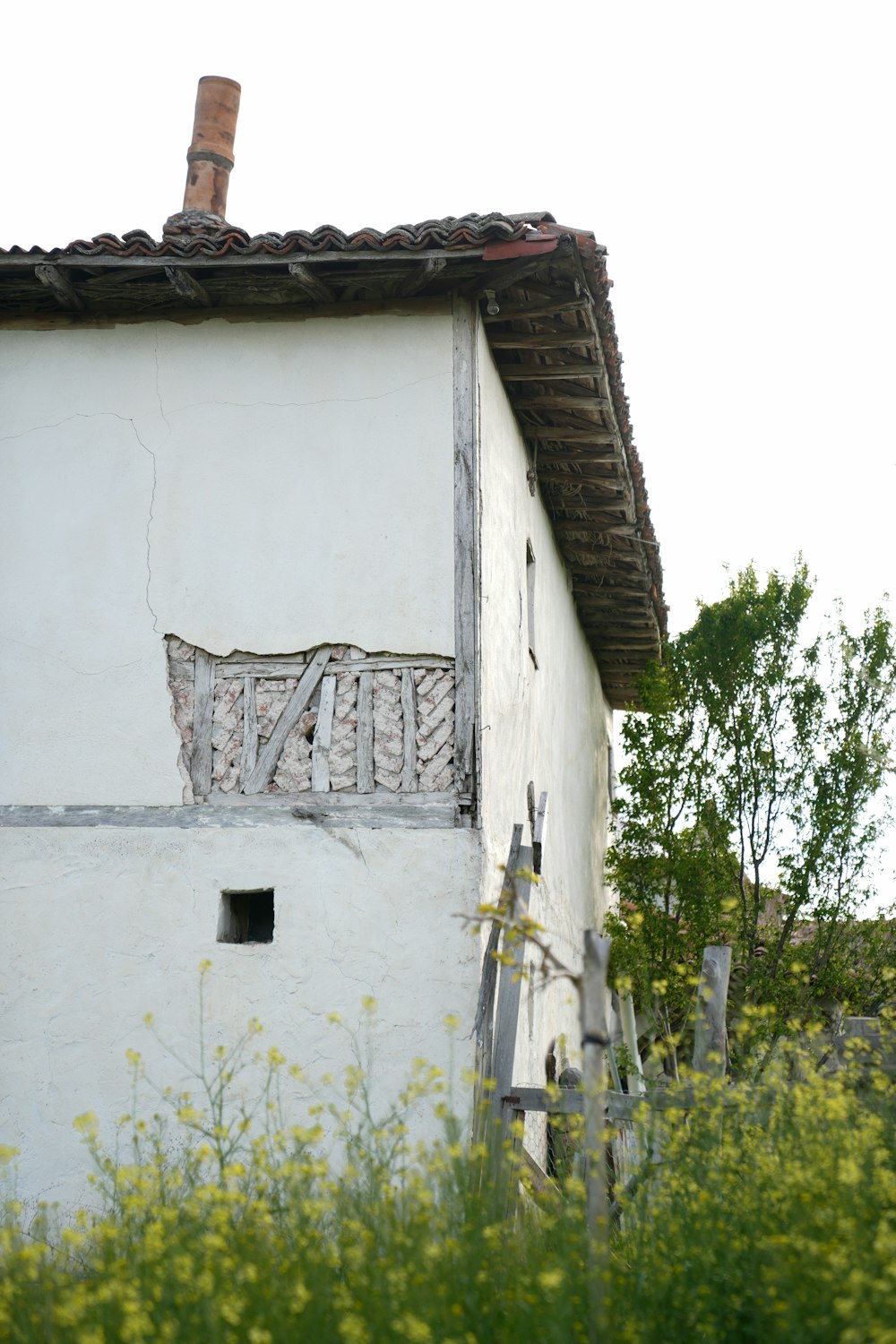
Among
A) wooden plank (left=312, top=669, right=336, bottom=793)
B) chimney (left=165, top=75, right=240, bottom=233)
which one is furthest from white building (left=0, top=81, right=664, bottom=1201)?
chimney (left=165, top=75, right=240, bottom=233)

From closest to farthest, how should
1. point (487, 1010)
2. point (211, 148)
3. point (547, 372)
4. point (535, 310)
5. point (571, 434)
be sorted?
point (487, 1010)
point (535, 310)
point (547, 372)
point (571, 434)
point (211, 148)

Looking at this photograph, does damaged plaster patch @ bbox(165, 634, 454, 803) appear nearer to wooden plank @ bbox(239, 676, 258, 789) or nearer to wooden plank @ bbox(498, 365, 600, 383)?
wooden plank @ bbox(239, 676, 258, 789)

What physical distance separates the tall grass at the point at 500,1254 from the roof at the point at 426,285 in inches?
173

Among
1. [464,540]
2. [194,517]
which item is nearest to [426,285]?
[464,540]

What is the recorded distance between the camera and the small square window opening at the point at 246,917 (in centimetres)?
705

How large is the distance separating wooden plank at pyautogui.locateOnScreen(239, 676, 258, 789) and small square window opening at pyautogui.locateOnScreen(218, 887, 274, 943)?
25.3 inches

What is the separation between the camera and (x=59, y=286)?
7516mm

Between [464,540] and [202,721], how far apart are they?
1.78m

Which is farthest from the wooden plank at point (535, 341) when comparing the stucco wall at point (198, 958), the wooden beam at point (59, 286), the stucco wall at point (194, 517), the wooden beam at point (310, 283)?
the stucco wall at point (198, 958)

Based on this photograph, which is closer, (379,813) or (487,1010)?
(487,1010)

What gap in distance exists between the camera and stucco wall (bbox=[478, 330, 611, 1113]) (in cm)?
759

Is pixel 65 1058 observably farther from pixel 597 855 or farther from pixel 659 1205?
pixel 597 855

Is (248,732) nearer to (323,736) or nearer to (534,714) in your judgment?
(323,736)

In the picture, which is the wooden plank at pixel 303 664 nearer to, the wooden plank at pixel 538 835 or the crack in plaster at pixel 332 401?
the crack in plaster at pixel 332 401
